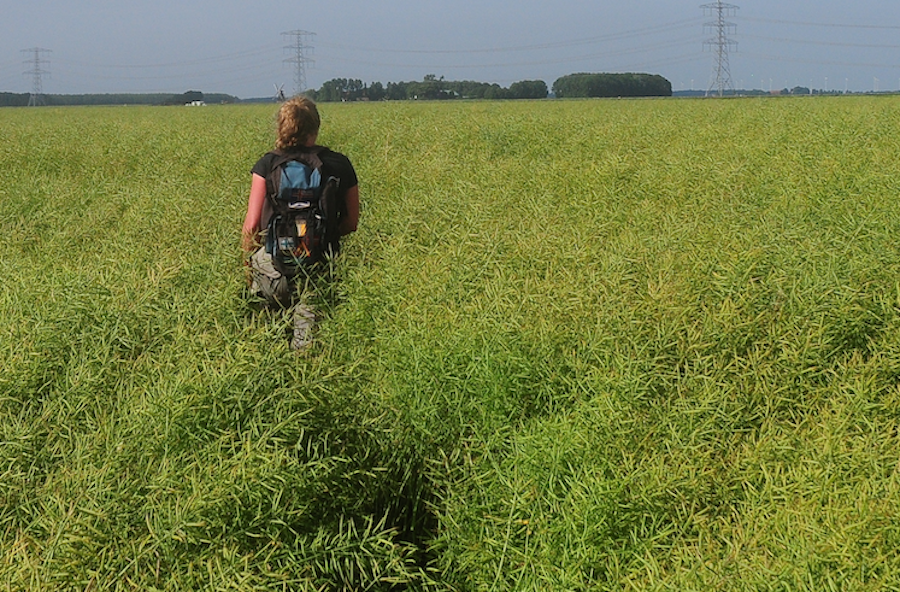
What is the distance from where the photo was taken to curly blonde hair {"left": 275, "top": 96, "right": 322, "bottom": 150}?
458 centimetres

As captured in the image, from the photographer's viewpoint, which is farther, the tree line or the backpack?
the tree line

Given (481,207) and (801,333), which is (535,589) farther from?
(481,207)

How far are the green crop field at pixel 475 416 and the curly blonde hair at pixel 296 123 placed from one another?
2.64 ft

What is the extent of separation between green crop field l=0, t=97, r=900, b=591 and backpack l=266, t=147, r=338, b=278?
0.34 meters

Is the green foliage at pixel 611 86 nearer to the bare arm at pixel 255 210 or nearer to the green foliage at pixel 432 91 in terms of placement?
the green foliage at pixel 432 91

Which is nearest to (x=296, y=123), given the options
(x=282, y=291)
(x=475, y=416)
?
(x=282, y=291)

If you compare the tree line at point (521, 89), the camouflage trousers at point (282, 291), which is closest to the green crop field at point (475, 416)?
the camouflage trousers at point (282, 291)

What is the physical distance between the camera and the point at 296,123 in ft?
15.0

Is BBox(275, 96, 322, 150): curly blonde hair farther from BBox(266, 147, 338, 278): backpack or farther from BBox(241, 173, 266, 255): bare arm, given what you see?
BBox(241, 173, 266, 255): bare arm

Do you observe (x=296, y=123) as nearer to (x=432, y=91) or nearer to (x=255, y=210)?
(x=255, y=210)

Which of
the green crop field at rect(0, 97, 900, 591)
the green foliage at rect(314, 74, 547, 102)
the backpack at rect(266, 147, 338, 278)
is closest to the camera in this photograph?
the green crop field at rect(0, 97, 900, 591)

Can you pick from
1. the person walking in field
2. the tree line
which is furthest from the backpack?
the tree line

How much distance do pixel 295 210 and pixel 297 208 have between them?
2 centimetres

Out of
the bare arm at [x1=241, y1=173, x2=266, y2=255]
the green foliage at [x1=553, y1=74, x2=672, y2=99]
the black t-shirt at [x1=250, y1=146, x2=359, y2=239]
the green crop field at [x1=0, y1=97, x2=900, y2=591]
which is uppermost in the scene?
the green foliage at [x1=553, y1=74, x2=672, y2=99]
